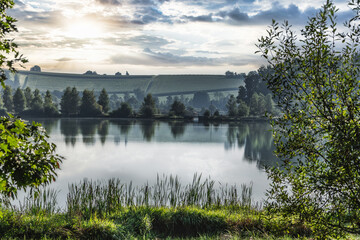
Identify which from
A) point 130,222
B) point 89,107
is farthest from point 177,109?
point 130,222

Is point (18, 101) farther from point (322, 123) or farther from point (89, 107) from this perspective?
point (322, 123)

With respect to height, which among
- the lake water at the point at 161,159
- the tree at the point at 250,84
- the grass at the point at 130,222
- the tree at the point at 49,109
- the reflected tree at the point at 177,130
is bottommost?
the lake water at the point at 161,159

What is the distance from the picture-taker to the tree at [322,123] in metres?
6.68

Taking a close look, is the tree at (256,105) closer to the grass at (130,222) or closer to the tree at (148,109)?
the tree at (148,109)

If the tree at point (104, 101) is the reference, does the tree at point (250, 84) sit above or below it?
above

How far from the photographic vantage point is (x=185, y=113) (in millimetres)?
117812

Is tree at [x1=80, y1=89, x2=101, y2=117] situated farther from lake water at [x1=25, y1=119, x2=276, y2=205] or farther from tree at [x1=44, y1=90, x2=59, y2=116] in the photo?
lake water at [x1=25, y1=119, x2=276, y2=205]

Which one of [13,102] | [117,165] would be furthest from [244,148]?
[13,102]

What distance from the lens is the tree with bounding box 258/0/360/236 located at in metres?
6.68

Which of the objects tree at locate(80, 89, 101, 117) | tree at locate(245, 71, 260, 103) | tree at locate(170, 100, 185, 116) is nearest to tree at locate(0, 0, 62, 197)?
tree at locate(170, 100, 185, 116)

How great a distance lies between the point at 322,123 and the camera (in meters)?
7.17

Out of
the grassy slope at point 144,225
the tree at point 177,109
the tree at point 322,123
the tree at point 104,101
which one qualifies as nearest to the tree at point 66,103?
the tree at point 104,101

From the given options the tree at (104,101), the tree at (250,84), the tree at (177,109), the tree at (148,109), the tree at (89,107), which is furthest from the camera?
the tree at (250,84)

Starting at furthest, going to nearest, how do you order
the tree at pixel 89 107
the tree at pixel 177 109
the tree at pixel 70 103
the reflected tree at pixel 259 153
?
the tree at pixel 70 103 < the tree at pixel 177 109 < the tree at pixel 89 107 < the reflected tree at pixel 259 153
